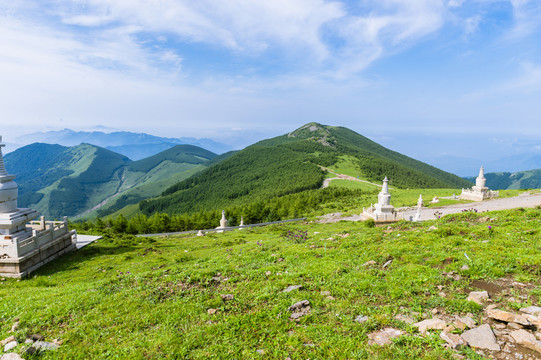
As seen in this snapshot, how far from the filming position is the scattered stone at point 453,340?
519 centimetres

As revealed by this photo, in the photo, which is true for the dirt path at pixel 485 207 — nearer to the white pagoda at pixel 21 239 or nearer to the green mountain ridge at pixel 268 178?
the white pagoda at pixel 21 239

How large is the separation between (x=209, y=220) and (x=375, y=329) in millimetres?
41715

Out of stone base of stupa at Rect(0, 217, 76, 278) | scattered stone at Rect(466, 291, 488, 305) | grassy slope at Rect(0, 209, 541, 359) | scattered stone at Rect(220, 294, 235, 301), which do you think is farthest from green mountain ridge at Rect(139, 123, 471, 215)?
scattered stone at Rect(466, 291, 488, 305)

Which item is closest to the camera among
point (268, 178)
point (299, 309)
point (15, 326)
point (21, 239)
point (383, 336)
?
point (383, 336)

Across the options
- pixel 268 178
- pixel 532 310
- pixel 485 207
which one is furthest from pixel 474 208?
pixel 268 178

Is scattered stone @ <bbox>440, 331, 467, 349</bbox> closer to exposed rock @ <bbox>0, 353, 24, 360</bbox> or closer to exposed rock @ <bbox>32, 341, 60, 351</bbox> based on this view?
exposed rock @ <bbox>32, 341, 60, 351</bbox>

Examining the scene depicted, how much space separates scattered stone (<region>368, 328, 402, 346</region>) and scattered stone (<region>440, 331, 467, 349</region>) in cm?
84

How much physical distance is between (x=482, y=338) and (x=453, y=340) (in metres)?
0.53

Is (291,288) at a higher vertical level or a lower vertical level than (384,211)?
higher

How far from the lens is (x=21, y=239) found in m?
16.5

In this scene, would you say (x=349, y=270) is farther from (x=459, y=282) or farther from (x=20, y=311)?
(x=20, y=311)

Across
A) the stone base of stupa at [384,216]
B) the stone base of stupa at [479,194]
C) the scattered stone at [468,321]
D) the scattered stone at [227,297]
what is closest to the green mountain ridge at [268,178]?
the stone base of stupa at [479,194]

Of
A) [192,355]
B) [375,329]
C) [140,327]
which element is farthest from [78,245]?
[375,329]

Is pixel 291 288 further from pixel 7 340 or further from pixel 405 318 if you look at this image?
pixel 7 340
